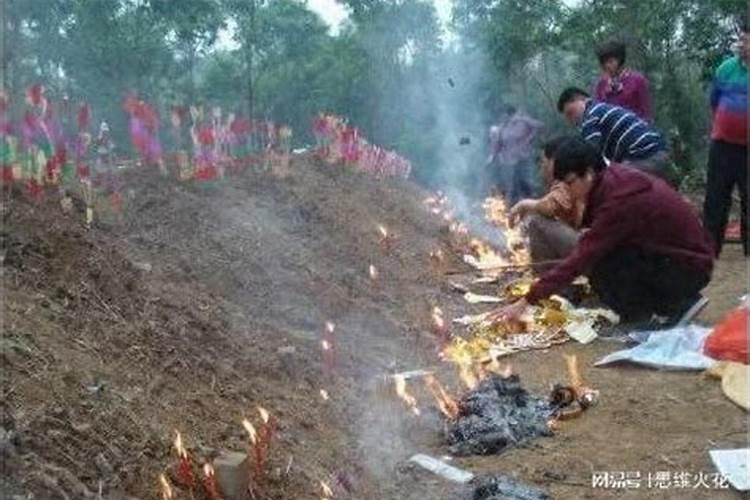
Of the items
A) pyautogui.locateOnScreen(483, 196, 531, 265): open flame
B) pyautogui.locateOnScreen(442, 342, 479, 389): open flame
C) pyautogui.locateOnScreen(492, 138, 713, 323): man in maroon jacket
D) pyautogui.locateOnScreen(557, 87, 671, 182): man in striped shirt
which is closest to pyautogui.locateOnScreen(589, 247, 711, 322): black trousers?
pyautogui.locateOnScreen(492, 138, 713, 323): man in maroon jacket

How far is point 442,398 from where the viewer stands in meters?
4.13

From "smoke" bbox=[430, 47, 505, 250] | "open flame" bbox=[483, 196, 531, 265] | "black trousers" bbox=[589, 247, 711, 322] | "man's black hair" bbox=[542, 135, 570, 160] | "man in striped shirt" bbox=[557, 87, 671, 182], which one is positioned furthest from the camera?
"smoke" bbox=[430, 47, 505, 250]

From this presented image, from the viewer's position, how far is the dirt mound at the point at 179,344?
2697 mm

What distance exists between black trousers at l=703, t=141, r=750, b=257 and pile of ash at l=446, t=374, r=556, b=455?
3548 millimetres

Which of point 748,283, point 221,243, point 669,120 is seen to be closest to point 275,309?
point 221,243

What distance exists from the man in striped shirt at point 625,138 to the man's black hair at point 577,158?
1345 mm

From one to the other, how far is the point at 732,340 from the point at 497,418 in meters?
1.34

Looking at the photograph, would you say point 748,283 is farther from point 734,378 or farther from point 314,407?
point 314,407

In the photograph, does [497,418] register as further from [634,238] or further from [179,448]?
[634,238]

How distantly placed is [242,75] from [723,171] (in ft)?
70.7

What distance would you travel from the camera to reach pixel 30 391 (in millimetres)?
2725

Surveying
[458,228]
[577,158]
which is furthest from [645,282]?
[458,228]

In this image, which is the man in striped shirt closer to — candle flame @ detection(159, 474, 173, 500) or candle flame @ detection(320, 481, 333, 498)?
candle flame @ detection(320, 481, 333, 498)

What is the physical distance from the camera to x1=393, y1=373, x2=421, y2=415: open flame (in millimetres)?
4105
